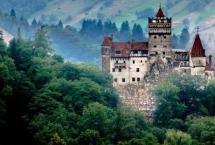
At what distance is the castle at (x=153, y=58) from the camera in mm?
137125

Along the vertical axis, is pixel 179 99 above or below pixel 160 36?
below

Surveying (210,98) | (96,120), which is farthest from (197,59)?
(96,120)

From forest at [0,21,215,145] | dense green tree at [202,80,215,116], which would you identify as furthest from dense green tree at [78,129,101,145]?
A: dense green tree at [202,80,215,116]

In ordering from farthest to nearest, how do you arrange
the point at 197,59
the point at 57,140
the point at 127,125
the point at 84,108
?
1. the point at 197,59
2. the point at 84,108
3. the point at 127,125
4. the point at 57,140

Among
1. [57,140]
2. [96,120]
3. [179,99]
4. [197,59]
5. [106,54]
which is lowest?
[57,140]

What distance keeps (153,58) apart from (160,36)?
323cm

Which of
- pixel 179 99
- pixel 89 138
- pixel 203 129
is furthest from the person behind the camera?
pixel 179 99

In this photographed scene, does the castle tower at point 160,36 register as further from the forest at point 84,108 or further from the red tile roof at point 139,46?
the forest at point 84,108

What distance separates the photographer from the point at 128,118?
12669 cm

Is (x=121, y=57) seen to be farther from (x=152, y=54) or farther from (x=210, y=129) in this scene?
(x=210, y=129)

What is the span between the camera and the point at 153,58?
13812 centimetres

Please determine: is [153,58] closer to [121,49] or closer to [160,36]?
[160,36]

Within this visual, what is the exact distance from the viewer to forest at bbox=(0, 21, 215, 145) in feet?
401

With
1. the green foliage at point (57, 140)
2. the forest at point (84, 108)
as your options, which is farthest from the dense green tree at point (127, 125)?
the green foliage at point (57, 140)
